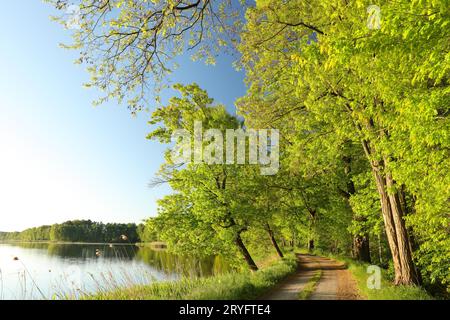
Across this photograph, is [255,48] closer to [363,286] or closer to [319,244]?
[363,286]

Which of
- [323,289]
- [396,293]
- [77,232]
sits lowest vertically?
[77,232]

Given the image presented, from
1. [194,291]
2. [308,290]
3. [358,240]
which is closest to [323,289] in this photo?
[308,290]

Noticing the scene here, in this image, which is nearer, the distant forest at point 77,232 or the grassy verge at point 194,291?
the grassy verge at point 194,291

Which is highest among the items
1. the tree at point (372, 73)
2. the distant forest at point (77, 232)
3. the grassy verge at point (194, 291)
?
the tree at point (372, 73)

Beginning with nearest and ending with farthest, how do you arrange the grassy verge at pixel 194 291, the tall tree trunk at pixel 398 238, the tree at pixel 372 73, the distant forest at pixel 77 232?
the tree at pixel 372 73 → the grassy verge at pixel 194 291 → the tall tree trunk at pixel 398 238 → the distant forest at pixel 77 232

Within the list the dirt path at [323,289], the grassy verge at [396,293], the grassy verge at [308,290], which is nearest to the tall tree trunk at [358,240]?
the dirt path at [323,289]

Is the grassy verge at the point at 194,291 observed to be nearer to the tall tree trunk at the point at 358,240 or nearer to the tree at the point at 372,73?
the tree at the point at 372,73

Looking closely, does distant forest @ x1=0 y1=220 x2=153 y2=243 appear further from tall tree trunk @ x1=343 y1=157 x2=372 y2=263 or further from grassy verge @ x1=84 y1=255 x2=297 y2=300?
grassy verge @ x1=84 y1=255 x2=297 y2=300

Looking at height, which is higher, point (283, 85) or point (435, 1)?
point (283, 85)

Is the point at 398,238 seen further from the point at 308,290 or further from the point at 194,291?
the point at 194,291

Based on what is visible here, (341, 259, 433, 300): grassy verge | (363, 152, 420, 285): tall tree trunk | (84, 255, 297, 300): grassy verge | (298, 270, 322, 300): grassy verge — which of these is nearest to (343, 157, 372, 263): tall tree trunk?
(298, 270, 322, 300): grassy verge
